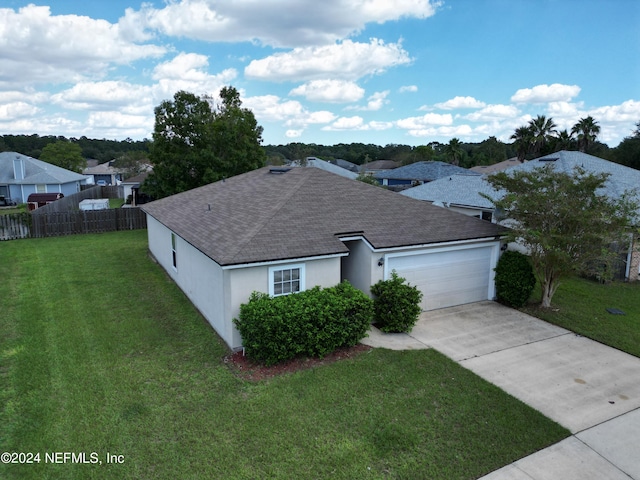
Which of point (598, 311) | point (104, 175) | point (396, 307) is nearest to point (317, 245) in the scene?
point (396, 307)

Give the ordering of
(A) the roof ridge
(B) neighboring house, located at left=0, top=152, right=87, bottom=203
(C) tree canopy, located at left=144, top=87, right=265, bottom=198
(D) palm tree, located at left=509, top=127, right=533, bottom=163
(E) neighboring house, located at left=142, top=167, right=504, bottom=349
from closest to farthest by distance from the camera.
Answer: (A) the roof ridge
(E) neighboring house, located at left=142, top=167, right=504, bottom=349
(C) tree canopy, located at left=144, top=87, right=265, bottom=198
(B) neighboring house, located at left=0, top=152, right=87, bottom=203
(D) palm tree, located at left=509, top=127, right=533, bottom=163

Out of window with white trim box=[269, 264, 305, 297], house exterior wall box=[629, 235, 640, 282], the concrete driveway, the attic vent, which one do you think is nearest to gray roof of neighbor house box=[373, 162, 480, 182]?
house exterior wall box=[629, 235, 640, 282]

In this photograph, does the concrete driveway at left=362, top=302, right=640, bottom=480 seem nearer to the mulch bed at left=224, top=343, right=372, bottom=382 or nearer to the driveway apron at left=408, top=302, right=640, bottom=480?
the driveway apron at left=408, top=302, right=640, bottom=480

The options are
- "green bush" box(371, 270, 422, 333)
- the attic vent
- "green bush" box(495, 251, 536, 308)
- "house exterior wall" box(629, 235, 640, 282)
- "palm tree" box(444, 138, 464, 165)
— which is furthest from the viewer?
"palm tree" box(444, 138, 464, 165)

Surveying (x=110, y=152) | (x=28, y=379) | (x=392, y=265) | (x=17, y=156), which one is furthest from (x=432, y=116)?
(x=110, y=152)

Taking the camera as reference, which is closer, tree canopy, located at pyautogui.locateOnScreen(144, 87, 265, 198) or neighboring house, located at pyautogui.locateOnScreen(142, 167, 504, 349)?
neighboring house, located at pyautogui.locateOnScreen(142, 167, 504, 349)

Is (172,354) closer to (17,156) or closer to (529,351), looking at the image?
(529,351)

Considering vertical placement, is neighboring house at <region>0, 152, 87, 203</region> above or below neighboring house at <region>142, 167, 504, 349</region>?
above
